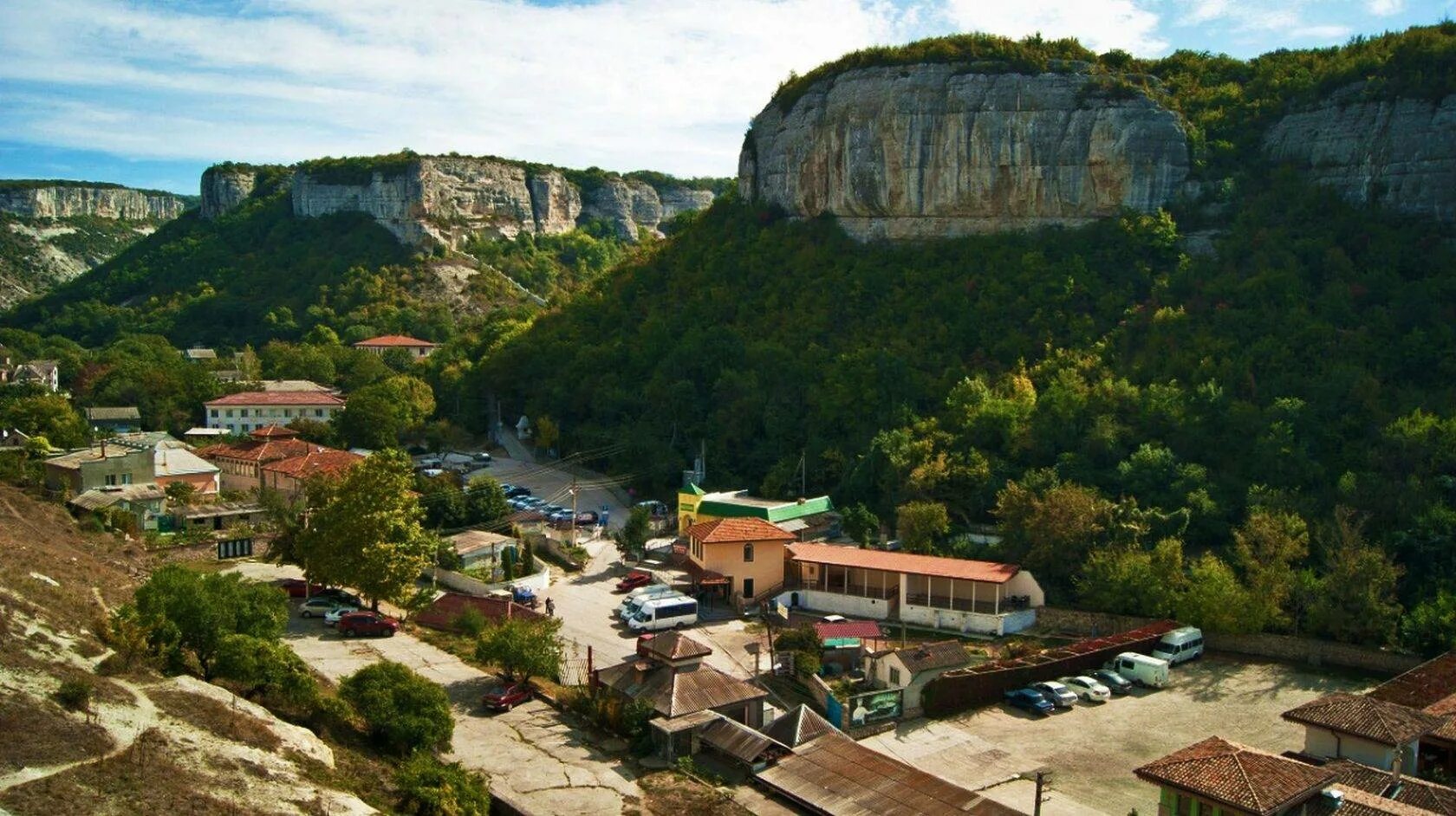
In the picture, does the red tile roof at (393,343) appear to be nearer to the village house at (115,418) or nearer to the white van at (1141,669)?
the village house at (115,418)

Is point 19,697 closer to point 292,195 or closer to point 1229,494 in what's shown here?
point 1229,494

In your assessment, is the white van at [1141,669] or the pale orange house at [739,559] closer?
the white van at [1141,669]

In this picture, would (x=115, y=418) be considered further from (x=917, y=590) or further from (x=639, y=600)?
(x=917, y=590)

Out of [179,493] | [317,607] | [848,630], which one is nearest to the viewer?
[848,630]

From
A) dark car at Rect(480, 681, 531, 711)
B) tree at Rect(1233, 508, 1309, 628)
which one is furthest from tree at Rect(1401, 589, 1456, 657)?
dark car at Rect(480, 681, 531, 711)

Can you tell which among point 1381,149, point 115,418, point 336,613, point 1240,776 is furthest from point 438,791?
point 115,418

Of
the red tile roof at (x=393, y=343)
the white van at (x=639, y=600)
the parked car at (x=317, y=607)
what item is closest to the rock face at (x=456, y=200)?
the red tile roof at (x=393, y=343)
